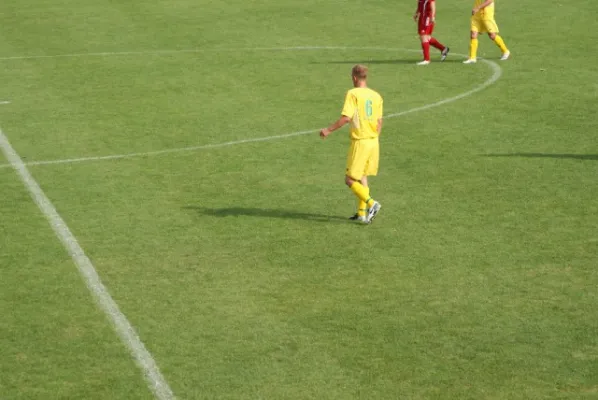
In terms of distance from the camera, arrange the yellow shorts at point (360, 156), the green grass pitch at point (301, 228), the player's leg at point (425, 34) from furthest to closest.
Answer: the player's leg at point (425, 34), the yellow shorts at point (360, 156), the green grass pitch at point (301, 228)

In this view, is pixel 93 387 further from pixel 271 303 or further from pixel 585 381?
pixel 585 381

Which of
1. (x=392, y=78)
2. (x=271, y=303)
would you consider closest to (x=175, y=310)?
(x=271, y=303)

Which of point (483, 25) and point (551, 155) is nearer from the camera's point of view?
point (551, 155)

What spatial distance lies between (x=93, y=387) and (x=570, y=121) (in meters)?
11.0

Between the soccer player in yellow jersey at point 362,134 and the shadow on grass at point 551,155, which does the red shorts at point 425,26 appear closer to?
the shadow on grass at point 551,155

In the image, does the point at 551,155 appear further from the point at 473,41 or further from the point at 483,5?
the point at 483,5

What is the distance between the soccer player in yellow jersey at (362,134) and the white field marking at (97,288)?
3096 mm

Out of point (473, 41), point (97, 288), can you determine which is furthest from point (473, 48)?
point (97, 288)

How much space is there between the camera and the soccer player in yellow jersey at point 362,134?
45.5 ft

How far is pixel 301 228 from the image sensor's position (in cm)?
1415

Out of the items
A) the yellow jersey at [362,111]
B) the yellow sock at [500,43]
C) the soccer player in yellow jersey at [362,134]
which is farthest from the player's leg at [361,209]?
the yellow sock at [500,43]

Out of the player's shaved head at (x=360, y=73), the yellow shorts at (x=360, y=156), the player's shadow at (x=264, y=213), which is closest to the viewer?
the player's shaved head at (x=360, y=73)

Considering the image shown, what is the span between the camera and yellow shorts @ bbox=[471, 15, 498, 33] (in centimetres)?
2400

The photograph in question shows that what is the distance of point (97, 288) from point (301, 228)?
2811 millimetres
